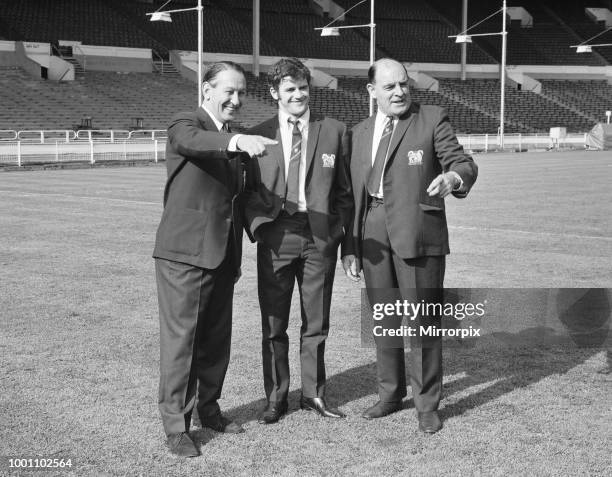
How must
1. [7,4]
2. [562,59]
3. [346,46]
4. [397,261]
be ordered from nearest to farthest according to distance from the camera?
1. [397,261]
2. [7,4]
3. [346,46]
4. [562,59]

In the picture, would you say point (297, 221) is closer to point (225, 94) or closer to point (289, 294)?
point (289, 294)

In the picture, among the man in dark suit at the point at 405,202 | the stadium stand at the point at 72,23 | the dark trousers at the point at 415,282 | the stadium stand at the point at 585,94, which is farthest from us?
the stadium stand at the point at 585,94

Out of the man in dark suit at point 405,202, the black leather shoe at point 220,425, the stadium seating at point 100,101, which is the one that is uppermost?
the stadium seating at point 100,101

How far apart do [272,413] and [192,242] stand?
1.12 m

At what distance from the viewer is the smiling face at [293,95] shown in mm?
4883

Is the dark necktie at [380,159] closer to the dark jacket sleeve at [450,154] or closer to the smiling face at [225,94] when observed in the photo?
the dark jacket sleeve at [450,154]

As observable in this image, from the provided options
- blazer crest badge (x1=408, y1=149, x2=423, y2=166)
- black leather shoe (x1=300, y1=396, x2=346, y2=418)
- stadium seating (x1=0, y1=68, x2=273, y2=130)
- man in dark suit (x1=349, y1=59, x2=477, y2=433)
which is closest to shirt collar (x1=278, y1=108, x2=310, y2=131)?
man in dark suit (x1=349, y1=59, x2=477, y2=433)

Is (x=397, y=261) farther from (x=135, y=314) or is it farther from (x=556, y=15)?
(x=556, y=15)

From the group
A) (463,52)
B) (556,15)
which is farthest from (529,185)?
(556,15)

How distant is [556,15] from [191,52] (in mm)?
33541

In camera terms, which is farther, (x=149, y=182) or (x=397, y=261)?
(x=149, y=182)

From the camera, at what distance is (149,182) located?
25234mm

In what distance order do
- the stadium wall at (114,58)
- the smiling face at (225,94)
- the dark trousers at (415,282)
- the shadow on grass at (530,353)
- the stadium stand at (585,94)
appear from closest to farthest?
the smiling face at (225,94) < the dark trousers at (415,282) < the shadow on grass at (530,353) < the stadium wall at (114,58) < the stadium stand at (585,94)

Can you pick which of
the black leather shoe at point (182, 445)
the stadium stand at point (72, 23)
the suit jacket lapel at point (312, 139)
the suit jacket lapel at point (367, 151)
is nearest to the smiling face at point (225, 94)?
the suit jacket lapel at point (312, 139)
